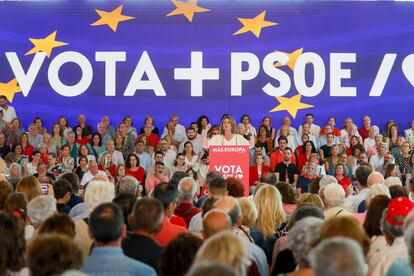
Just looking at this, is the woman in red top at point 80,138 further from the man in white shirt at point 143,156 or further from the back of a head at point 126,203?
the back of a head at point 126,203

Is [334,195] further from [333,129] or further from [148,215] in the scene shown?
[333,129]

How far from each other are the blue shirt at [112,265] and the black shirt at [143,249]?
0.59 metres

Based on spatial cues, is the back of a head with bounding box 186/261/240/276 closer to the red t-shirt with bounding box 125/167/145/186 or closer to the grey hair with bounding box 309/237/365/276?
the grey hair with bounding box 309/237/365/276

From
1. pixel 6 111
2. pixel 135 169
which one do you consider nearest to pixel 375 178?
pixel 135 169

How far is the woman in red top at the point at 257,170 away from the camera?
619 inches

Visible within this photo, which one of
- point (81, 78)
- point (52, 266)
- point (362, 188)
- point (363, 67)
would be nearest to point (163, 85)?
point (81, 78)

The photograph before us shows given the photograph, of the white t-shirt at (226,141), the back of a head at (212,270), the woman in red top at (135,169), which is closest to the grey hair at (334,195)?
the back of a head at (212,270)

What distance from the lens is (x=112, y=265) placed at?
449 cm

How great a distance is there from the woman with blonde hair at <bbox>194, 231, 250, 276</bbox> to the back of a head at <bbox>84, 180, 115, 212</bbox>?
2810mm

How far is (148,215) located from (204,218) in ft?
1.13

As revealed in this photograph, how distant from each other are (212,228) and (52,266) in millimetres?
1319

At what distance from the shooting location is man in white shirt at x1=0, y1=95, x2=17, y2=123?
62.2ft

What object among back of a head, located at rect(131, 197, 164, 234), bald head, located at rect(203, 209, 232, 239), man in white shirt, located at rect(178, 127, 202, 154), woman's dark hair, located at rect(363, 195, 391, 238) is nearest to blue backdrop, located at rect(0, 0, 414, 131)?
man in white shirt, located at rect(178, 127, 202, 154)

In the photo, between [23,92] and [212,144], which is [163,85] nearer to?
[23,92]
